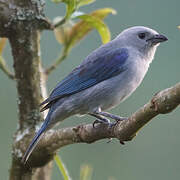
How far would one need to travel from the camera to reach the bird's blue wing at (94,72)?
4.21 m

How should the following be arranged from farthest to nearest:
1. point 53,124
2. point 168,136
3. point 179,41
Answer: point 168,136
point 179,41
point 53,124

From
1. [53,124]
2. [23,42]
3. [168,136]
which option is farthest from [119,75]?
[168,136]

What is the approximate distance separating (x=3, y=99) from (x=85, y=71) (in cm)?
375

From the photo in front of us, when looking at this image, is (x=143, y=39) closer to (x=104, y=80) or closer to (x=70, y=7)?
(x=104, y=80)

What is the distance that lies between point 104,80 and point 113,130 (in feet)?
4.82

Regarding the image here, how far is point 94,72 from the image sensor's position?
14.4 ft

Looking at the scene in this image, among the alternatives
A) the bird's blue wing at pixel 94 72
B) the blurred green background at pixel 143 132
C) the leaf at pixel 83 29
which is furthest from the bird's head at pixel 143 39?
the blurred green background at pixel 143 132

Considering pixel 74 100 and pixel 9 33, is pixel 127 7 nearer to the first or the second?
pixel 74 100

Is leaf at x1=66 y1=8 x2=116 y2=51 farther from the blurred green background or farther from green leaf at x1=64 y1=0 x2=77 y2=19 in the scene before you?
the blurred green background

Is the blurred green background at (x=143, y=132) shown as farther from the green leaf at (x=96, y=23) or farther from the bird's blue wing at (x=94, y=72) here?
the green leaf at (x=96, y=23)

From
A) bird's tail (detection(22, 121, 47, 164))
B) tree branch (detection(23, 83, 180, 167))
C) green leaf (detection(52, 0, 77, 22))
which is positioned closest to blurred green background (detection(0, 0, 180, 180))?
green leaf (detection(52, 0, 77, 22))

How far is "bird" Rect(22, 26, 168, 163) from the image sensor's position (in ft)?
13.4

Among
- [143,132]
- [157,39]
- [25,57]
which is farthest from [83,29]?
[143,132]

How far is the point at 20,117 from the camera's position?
3.41 meters
